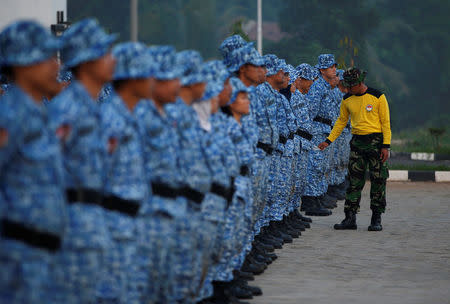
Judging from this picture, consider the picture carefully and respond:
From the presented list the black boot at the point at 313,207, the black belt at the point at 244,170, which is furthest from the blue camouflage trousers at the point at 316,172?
the black belt at the point at 244,170

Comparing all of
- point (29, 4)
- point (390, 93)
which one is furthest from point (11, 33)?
point (390, 93)

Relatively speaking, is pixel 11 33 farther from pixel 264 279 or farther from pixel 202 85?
pixel 264 279

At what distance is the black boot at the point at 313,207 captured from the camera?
46.5ft

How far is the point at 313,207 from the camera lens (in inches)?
568

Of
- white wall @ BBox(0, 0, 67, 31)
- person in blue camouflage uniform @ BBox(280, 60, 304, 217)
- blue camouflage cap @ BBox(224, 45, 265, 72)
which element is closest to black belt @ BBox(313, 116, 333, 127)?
person in blue camouflage uniform @ BBox(280, 60, 304, 217)

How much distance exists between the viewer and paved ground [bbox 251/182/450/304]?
8.08 meters

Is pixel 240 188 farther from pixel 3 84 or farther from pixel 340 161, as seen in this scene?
pixel 340 161

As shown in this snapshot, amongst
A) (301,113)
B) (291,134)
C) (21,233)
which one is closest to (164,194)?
(21,233)

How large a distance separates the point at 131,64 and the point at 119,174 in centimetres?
58

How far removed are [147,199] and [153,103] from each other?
0.60 metres

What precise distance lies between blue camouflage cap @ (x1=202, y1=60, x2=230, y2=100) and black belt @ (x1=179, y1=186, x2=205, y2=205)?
2.82 ft

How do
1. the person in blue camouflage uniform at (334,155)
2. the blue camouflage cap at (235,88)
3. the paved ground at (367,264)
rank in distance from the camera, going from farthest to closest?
1. the person in blue camouflage uniform at (334,155)
2. the paved ground at (367,264)
3. the blue camouflage cap at (235,88)

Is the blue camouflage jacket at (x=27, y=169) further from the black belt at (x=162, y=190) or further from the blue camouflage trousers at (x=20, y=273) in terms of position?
the black belt at (x=162, y=190)

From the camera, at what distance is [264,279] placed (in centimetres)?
882
